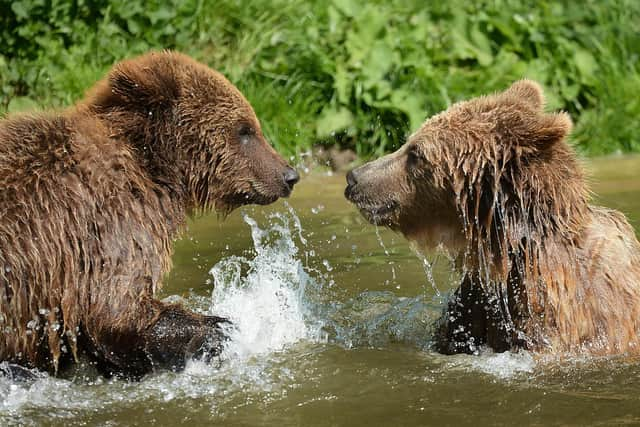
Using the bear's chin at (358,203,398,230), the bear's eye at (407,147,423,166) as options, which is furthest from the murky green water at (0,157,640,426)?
the bear's eye at (407,147,423,166)

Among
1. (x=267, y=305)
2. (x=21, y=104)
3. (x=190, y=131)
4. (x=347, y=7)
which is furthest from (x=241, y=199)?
(x=347, y=7)

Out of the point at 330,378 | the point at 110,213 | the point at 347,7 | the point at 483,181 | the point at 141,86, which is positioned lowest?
the point at 330,378

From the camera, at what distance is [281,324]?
6605 mm

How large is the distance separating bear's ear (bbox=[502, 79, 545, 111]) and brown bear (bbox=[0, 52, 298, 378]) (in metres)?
1.66

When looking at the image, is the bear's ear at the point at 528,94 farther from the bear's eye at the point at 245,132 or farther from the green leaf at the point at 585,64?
the green leaf at the point at 585,64

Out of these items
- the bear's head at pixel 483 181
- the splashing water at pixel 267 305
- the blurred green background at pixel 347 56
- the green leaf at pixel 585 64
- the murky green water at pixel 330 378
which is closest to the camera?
the murky green water at pixel 330 378

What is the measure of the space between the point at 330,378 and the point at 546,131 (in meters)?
1.70

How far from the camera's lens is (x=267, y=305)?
22.3ft

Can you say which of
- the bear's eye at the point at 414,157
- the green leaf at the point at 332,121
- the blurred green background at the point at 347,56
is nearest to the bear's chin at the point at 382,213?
the bear's eye at the point at 414,157

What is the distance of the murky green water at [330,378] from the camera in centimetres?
511

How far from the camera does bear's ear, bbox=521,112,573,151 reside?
17.9ft

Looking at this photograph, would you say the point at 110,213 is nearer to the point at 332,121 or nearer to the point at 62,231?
the point at 62,231

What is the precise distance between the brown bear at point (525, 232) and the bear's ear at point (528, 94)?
23 millimetres

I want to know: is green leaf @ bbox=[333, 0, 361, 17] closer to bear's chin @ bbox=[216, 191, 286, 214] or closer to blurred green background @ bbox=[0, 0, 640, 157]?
blurred green background @ bbox=[0, 0, 640, 157]
